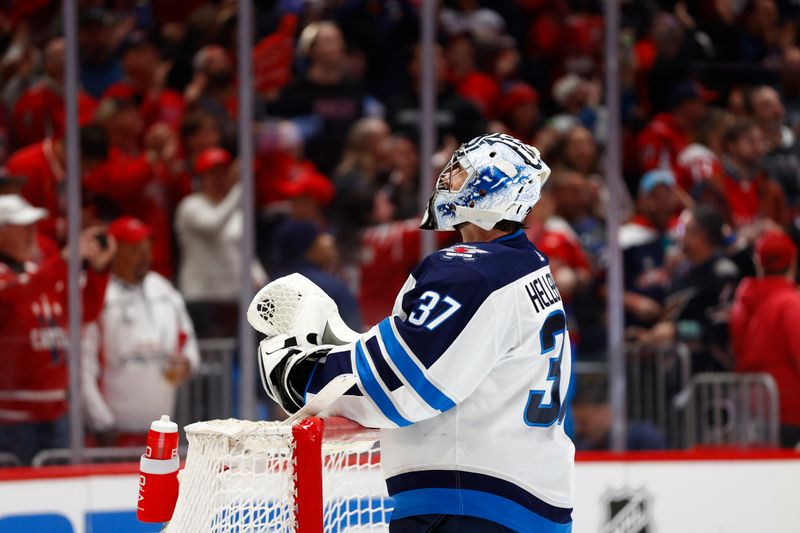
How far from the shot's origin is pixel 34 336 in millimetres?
4703

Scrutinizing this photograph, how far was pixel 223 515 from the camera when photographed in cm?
234

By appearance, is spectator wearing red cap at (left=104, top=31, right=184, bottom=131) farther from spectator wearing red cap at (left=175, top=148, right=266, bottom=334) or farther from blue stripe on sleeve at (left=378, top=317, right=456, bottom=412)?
blue stripe on sleeve at (left=378, top=317, right=456, bottom=412)

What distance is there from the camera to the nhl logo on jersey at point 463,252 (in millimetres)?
2221

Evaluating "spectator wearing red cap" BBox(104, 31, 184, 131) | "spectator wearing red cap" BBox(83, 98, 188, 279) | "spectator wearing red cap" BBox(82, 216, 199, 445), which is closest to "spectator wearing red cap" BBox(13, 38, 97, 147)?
"spectator wearing red cap" BBox(83, 98, 188, 279)

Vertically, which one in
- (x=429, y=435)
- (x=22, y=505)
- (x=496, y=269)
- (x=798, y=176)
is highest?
(x=798, y=176)

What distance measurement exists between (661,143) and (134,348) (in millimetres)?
2525

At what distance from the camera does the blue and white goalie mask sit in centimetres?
232

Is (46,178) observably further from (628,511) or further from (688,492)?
(688,492)

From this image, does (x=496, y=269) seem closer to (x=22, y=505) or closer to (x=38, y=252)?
(x=22, y=505)

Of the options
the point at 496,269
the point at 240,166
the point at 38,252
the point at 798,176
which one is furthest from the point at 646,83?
the point at 496,269

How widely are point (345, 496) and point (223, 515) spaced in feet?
1.30

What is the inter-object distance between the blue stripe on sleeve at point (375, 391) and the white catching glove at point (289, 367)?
78 mm

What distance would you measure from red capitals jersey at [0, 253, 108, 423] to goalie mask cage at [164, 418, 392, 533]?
8.07 ft

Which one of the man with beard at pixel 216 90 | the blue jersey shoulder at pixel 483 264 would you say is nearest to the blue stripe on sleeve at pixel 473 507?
the blue jersey shoulder at pixel 483 264
